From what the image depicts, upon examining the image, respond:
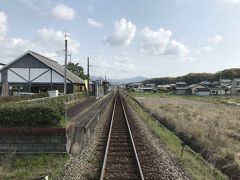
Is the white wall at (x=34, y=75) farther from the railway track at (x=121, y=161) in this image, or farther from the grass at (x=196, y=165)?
the grass at (x=196, y=165)

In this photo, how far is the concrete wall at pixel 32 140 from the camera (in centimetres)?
1144

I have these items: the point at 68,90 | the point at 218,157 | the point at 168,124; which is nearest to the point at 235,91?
the point at 68,90

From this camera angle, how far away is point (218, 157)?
12.1 m

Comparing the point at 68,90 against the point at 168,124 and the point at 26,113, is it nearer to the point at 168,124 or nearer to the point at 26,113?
the point at 168,124

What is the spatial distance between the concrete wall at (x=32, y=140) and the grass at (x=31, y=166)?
270 mm

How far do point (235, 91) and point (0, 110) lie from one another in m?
124

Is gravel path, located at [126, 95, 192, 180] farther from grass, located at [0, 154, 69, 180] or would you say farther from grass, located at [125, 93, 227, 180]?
grass, located at [0, 154, 69, 180]

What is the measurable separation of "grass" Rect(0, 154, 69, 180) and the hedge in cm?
119

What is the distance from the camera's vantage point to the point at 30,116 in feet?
38.3

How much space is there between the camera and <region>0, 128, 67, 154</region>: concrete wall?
11.4 metres

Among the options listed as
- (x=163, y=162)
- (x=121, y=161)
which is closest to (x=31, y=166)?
(x=121, y=161)

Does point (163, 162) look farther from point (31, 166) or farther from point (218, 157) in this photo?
point (31, 166)

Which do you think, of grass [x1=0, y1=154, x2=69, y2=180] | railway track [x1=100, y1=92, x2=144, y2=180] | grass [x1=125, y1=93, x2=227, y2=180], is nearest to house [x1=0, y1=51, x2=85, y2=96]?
railway track [x1=100, y1=92, x2=144, y2=180]

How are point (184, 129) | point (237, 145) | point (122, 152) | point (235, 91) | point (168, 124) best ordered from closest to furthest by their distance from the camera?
point (122, 152) < point (237, 145) < point (184, 129) < point (168, 124) < point (235, 91)
